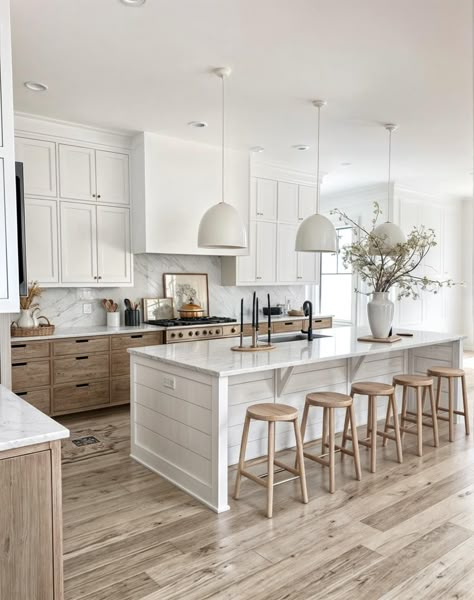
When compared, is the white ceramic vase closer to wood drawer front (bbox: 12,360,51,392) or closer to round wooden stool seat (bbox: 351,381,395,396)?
round wooden stool seat (bbox: 351,381,395,396)

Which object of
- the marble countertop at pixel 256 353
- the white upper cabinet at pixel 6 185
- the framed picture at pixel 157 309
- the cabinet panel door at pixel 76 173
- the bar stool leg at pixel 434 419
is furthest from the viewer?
the framed picture at pixel 157 309

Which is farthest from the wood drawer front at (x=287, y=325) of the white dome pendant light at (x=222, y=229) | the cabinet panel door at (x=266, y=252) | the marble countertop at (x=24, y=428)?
the marble countertop at (x=24, y=428)

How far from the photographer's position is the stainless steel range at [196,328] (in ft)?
16.1

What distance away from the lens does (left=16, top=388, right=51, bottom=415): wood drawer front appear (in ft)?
13.5

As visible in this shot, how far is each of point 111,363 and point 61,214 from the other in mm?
1508

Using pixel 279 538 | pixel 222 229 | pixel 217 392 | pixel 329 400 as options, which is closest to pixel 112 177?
pixel 222 229

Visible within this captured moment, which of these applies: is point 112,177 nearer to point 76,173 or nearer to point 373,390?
point 76,173

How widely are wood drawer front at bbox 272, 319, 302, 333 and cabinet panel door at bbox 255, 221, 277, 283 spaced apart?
22.8 inches

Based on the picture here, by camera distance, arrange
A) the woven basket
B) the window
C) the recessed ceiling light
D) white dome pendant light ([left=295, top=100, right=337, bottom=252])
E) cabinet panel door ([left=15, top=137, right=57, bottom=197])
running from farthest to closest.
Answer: the window, cabinet panel door ([left=15, top=137, right=57, bottom=197]), the woven basket, white dome pendant light ([left=295, top=100, right=337, bottom=252]), the recessed ceiling light

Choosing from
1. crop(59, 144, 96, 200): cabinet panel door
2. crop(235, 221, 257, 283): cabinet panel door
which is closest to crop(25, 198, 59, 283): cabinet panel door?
crop(59, 144, 96, 200): cabinet panel door

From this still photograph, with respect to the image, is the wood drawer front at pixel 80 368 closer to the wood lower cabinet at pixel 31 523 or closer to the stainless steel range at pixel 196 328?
the stainless steel range at pixel 196 328

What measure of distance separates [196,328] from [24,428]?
3.48 meters

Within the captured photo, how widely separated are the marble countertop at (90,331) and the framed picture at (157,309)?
31 cm

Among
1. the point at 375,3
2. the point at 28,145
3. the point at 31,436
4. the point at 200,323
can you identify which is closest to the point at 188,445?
the point at 31,436
